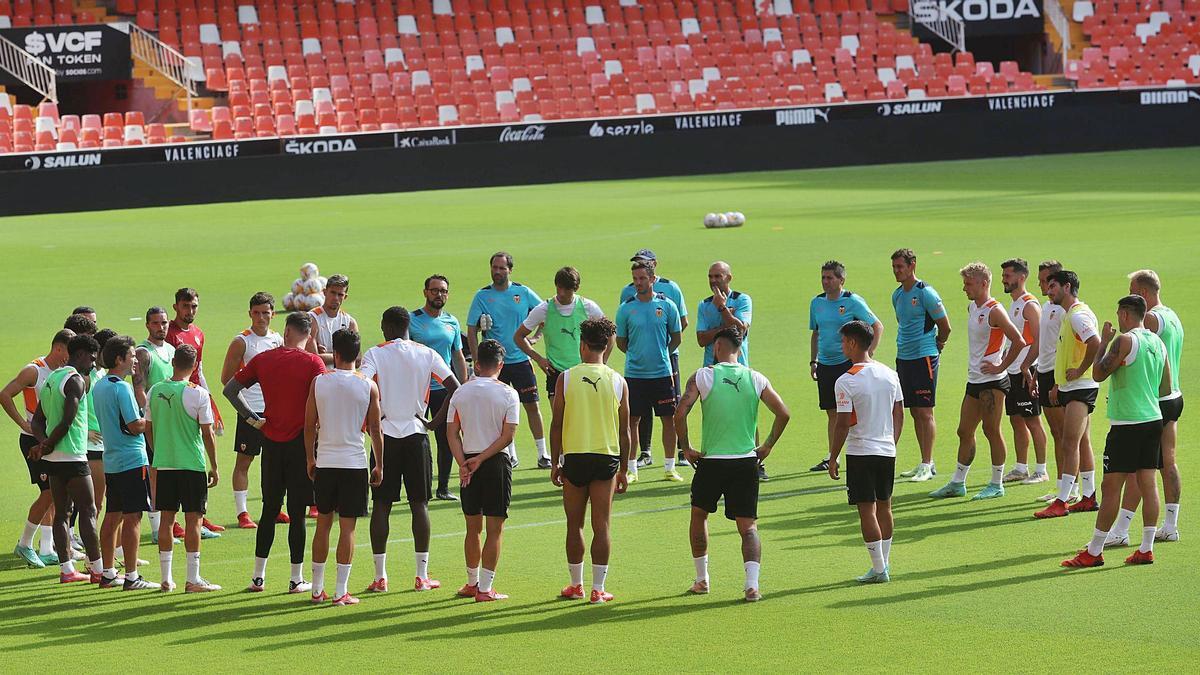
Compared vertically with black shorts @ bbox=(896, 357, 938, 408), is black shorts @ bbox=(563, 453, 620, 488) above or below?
below

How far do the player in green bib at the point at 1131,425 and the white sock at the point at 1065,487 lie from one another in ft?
4.55

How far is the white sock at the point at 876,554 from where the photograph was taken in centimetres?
1043

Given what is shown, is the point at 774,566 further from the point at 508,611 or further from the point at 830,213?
the point at 830,213

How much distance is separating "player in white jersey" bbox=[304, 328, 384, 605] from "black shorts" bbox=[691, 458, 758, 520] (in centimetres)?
197

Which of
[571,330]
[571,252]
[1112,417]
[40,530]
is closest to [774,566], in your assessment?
[1112,417]

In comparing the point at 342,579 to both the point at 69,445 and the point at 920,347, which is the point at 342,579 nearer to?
the point at 69,445

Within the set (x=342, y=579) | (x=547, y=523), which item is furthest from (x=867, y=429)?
(x=342, y=579)

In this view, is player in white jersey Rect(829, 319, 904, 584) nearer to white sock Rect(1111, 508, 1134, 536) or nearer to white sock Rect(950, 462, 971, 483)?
white sock Rect(1111, 508, 1134, 536)

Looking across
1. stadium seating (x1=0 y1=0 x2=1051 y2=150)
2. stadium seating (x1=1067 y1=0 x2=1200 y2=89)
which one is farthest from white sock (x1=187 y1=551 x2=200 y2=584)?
stadium seating (x1=1067 y1=0 x2=1200 y2=89)

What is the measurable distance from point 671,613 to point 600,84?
36838 millimetres

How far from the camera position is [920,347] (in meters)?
13.6

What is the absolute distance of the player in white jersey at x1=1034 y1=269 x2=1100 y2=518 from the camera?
38.1 feet

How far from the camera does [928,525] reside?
479 inches

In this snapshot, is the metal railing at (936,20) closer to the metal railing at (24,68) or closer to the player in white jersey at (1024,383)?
the metal railing at (24,68)
